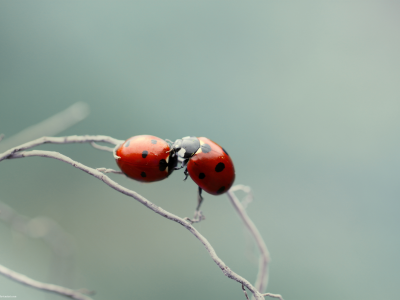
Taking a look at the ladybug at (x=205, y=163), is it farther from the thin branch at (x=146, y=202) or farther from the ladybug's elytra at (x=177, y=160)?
the thin branch at (x=146, y=202)

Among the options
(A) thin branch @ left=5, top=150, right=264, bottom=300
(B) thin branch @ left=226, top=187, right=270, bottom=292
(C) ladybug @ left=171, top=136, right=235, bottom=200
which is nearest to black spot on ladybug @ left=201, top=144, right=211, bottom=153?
(C) ladybug @ left=171, top=136, right=235, bottom=200

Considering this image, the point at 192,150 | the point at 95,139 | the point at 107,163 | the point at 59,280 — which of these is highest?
the point at 107,163

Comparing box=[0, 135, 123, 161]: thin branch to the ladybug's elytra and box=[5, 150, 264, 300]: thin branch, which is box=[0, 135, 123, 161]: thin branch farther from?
the ladybug's elytra

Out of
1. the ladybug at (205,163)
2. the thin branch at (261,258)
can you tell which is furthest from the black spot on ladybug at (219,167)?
the thin branch at (261,258)

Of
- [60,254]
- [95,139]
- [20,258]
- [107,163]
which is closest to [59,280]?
[60,254]

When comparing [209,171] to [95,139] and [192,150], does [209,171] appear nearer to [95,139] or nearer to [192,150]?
[192,150]

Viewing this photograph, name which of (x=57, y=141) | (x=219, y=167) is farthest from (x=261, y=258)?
(x=57, y=141)
